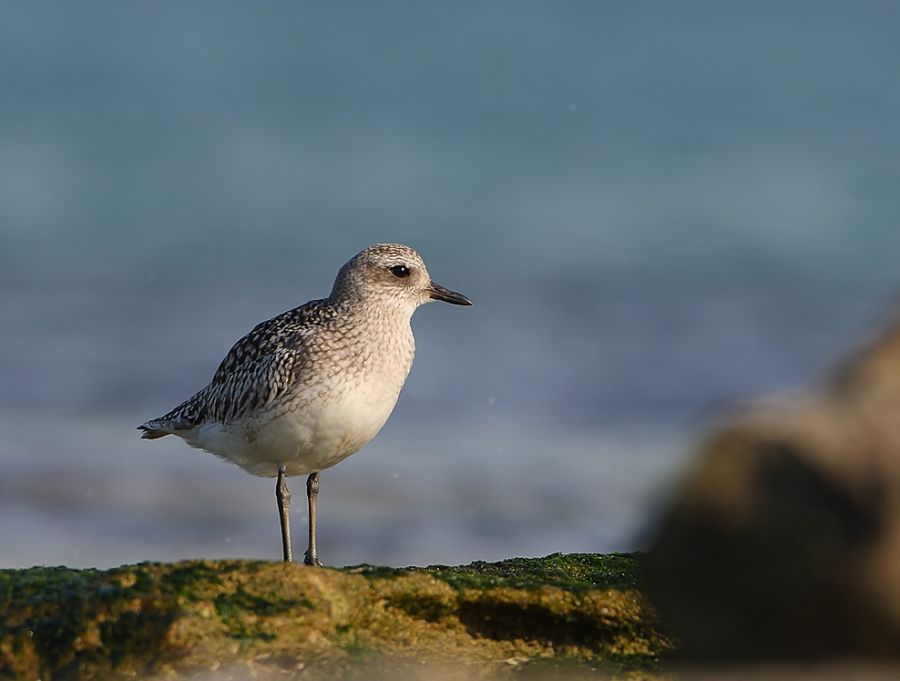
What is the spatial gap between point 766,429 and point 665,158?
839 inches

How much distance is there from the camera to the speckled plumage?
22.8 ft

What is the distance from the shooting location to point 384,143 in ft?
77.0

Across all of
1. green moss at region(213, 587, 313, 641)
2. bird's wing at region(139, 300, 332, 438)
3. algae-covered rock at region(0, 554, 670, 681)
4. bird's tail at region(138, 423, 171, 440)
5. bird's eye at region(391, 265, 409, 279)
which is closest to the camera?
algae-covered rock at region(0, 554, 670, 681)

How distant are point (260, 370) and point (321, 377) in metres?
0.40

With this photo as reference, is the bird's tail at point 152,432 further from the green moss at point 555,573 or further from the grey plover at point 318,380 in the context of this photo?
the green moss at point 555,573

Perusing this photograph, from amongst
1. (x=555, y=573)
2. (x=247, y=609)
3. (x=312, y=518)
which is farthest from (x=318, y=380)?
(x=247, y=609)

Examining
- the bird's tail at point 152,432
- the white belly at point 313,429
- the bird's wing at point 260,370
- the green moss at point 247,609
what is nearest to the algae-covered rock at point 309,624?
the green moss at point 247,609

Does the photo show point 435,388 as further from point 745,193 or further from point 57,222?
point 745,193

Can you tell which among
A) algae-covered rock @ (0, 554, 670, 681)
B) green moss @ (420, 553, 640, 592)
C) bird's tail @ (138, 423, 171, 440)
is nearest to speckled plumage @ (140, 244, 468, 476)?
bird's tail @ (138, 423, 171, 440)

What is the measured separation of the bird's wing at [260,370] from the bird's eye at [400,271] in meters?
0.42

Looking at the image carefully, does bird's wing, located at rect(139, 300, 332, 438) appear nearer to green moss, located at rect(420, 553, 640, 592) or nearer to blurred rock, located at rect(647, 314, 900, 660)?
green moss, located at rect(420, 553, 640, 592)

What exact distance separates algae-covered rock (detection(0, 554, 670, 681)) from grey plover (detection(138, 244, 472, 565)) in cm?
202

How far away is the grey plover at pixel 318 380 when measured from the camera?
6961mm

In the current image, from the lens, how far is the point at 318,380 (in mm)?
6973
